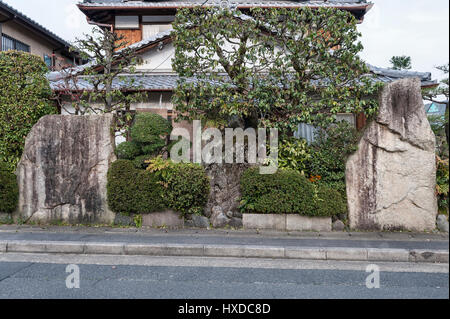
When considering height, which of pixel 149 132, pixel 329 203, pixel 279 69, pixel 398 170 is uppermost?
pixel 279 69

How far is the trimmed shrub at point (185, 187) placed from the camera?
782 centimetres

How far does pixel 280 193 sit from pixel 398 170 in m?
2.52

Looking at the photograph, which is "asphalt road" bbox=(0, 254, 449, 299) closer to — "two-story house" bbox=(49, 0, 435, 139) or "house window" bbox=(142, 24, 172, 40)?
"two-story house" bbox=(49, 0, 435, 139)

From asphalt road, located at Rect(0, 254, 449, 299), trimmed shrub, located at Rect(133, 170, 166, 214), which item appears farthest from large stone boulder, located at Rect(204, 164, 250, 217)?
asphalt road, located at Rect(0, 254, 449, 299)

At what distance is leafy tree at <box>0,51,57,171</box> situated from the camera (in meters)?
8.48

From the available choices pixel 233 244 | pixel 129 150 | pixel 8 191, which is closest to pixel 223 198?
pixel 233 244

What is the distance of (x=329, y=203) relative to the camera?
7.64 m

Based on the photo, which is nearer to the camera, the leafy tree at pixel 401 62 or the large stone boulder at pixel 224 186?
the large stone boulder at pixel 224 186

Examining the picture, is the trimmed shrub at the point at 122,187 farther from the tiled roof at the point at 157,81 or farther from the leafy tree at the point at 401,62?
the leafy tree at the point at 401,62

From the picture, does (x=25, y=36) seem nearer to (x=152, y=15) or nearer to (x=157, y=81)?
(x=152, y=15)

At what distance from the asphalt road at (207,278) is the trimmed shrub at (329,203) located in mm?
1792

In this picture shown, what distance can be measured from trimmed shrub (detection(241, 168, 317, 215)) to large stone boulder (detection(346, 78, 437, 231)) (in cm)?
101

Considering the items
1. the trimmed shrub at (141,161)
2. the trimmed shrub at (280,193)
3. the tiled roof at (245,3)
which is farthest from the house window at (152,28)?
the trimmed shrub at (280,193)

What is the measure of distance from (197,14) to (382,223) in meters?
6.32
